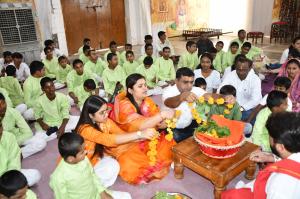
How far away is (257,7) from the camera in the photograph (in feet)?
47.4

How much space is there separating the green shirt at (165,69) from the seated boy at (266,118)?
3490 mm

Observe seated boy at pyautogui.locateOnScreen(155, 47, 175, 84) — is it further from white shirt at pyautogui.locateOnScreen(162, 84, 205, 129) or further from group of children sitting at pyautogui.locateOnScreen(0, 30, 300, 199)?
white shirt at pyautogui.locateOnScreen(162, 84, 205, 129)

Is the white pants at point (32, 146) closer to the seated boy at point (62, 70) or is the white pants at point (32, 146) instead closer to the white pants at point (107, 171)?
the white pants at point (107, 171)

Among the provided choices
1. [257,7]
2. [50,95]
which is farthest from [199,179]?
[257,7]

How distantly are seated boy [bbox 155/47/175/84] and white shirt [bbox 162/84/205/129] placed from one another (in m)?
2.67

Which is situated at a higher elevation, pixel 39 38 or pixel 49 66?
pixel 39 38

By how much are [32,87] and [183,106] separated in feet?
9.49

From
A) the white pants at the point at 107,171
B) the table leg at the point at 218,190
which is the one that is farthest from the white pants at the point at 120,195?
the table leg at the point at 218,190

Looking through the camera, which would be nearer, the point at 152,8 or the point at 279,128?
the point at 279,128

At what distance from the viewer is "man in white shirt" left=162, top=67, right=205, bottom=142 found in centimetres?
333

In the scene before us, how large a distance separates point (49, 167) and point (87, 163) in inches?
56.1

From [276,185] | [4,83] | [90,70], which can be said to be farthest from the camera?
[90,70]

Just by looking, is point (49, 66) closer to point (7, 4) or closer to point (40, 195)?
point (7, 4)

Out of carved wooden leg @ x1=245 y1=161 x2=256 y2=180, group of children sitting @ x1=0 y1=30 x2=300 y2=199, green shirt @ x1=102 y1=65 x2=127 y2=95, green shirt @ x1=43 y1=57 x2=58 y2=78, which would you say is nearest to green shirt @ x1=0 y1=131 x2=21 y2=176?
group of children sitting @ x1=0 y1=30 x2=300 y2=199
